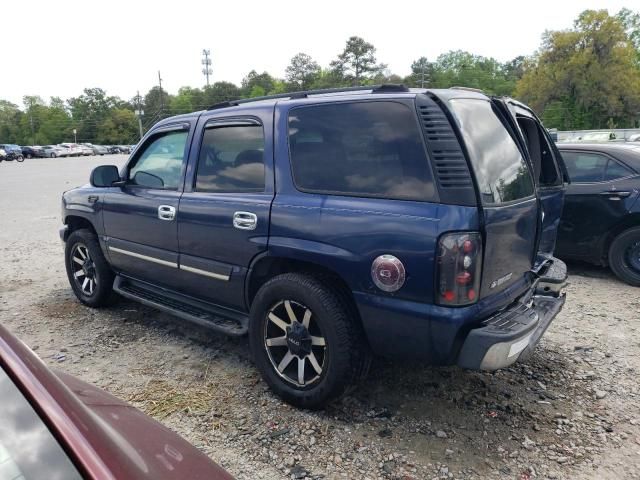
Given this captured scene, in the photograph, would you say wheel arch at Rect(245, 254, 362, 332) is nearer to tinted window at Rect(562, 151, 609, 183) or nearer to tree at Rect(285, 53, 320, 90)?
tinted window at Rect(562, 151, 609, 183)

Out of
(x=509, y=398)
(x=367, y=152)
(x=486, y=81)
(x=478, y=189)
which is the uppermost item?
(x=486, y=81)

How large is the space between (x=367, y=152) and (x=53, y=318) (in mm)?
3740

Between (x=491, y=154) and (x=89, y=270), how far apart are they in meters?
4.08

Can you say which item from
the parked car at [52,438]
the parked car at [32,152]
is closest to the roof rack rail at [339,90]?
the parked car at [52,438]

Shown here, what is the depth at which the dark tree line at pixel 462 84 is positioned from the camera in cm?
4478

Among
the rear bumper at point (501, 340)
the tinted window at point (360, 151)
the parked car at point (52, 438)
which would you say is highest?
the tinted window at point (360, 151)

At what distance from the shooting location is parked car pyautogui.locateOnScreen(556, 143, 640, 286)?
5.61m

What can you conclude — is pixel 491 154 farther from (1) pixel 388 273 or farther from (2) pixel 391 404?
(2) pixel 391 404

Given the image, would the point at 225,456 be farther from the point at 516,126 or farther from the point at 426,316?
the point at 516,126

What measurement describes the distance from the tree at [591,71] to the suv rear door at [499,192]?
50.3 metres

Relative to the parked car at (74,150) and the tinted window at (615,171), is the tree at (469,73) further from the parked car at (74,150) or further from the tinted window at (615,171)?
the tinted window at (615,171)

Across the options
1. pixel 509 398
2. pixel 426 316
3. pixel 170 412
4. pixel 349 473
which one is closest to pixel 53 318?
pixel 170 412

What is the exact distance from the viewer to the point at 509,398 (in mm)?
3221

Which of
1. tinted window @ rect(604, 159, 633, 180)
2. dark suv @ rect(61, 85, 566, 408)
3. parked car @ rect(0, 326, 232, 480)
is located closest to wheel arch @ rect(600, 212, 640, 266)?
tinted window @ rect(604, 159, 633, 180)
